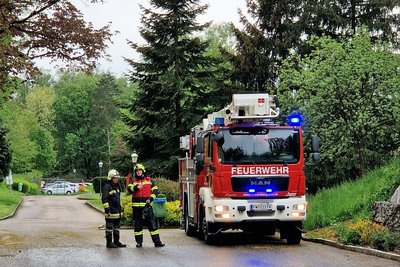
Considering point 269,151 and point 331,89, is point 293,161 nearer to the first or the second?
point 269,151

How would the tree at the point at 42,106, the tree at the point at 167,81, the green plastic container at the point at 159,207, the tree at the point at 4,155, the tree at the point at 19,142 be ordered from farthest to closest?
the tree at the point at 42,106 < the tree at the point at 19,142 < the tree at the point at 4,155 < the tree at the point at 167,81 < the green plastic container at the point at 159,207

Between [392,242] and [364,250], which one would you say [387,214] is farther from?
[392,242]

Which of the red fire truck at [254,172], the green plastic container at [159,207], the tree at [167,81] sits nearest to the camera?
the red fire truck at [254,172]

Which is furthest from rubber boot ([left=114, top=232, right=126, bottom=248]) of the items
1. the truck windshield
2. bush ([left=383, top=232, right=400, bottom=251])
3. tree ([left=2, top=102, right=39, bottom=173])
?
tree ([left=2, top=102, right=39, bottom=173])

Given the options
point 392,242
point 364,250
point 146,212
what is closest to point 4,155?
point 146,212

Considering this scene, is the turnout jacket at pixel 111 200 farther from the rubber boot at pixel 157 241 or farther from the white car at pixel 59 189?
the white car at pixel 59 189

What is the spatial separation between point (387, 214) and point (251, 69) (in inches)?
920

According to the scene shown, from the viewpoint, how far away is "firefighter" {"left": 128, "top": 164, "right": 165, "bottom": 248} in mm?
16047

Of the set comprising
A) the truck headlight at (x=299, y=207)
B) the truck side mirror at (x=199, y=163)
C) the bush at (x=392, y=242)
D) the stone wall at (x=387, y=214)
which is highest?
the truck side mirror at (x=199, y=163)

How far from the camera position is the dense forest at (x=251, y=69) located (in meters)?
16.7

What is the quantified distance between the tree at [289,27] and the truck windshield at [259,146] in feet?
69.4

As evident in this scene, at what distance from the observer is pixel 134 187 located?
16.0 meters

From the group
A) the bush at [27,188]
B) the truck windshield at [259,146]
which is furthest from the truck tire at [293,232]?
the bush at [27,188]

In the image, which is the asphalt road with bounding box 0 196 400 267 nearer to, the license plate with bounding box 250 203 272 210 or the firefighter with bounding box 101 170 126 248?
the firefighter with bounding box 101 170 126 248
